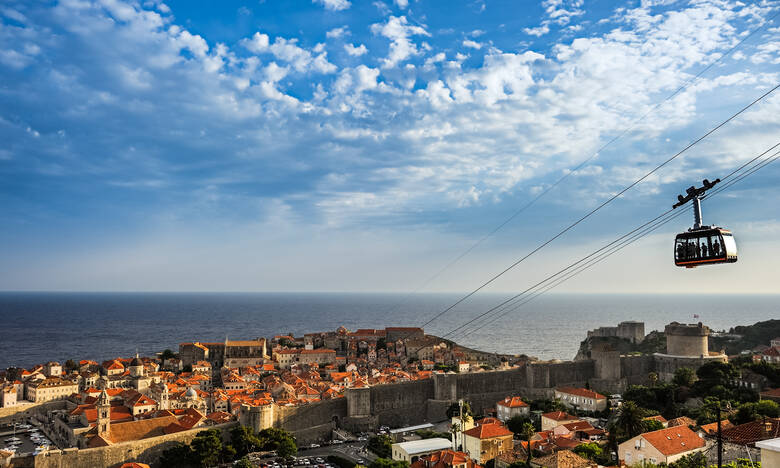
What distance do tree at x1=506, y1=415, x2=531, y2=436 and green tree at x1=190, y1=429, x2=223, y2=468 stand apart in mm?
11600

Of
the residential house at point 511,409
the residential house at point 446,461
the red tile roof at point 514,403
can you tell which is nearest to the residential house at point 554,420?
the residential house at point 511,409

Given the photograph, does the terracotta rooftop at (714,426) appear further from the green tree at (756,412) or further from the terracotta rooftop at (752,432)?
the terracotta rooftop at (752,432)

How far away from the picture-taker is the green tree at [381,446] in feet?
65.3

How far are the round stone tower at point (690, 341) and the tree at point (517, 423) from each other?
13722 millimetres

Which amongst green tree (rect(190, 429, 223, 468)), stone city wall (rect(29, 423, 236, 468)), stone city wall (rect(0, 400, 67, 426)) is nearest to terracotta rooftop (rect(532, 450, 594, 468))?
green tree (rect(190, 429, 223, 468))

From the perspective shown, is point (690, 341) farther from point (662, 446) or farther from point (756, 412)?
point (662, 446)

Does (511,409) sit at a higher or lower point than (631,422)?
lower

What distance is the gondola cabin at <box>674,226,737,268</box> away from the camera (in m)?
6.89

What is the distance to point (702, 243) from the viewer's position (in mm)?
7020

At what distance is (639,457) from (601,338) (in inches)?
1271

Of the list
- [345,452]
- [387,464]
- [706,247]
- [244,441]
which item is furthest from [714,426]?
[244,441]

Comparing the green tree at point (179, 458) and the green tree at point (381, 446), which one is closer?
the green tree at point (179, 458)

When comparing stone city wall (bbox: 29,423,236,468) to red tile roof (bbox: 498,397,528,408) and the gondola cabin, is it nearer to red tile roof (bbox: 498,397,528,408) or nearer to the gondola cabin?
red tile roof (bbox: 498,397,528,408)

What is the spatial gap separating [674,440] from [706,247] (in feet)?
35.4
